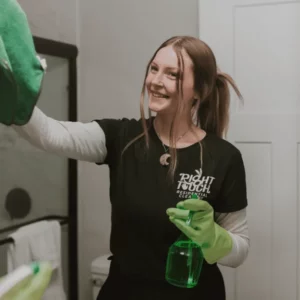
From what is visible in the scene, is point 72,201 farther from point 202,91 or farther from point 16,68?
point 16,68

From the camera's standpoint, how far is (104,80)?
6.52ft

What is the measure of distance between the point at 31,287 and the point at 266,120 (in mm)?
1170

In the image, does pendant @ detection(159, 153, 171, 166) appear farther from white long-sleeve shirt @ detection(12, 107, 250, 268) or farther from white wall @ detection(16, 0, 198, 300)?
white wall @ detection(16, 0, 198, 300)

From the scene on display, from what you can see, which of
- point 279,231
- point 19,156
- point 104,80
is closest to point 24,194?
point 19,156

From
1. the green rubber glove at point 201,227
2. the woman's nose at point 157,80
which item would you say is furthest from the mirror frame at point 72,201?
the green rubber glove at point 201,227

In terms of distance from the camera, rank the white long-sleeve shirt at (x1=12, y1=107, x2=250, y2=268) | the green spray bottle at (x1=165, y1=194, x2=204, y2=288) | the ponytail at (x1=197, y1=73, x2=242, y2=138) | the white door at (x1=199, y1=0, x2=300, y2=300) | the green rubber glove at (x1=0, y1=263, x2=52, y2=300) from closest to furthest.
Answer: the green rubber glove at (x1=0, y1=263, x2=52, y2=300), the white long-sleeve shirt at (x1=12, y1=107, x2=250, y2=268), the green spray bottle at (x1=165, y1=194, x2=204, y2=288), the ponytail at (x1=197, y1=73, x2=242, y2=138), the white door at (x1=199, y1=0, x2=300, y2=300)

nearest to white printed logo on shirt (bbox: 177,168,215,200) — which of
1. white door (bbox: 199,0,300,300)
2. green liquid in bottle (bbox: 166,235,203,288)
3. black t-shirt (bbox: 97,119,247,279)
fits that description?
black t-shirt (bbox: 97,119,247,279)

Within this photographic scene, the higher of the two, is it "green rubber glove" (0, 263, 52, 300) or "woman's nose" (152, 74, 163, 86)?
"woman's nose" (152, 74, 163, 86)

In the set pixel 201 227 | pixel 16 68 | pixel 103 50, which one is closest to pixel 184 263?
pixel 201 227

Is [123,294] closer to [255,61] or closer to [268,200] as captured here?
[268,200]

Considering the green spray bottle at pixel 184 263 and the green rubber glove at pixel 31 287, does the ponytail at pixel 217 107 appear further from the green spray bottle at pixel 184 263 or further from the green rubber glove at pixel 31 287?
the green rubber glove at pixel 31 287

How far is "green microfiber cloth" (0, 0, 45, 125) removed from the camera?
69 centimetres

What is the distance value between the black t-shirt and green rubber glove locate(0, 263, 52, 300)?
51 cm

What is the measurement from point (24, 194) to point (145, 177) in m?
0.62
